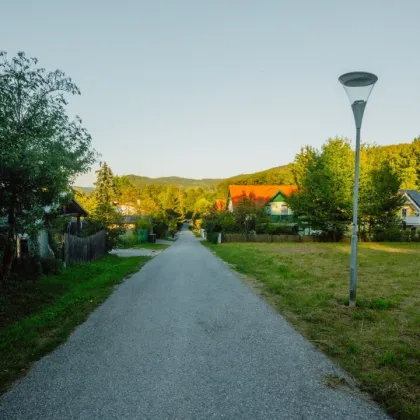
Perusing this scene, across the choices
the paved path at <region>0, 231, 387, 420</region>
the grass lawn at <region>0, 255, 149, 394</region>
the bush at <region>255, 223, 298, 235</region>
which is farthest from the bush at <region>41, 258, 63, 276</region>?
the bush at <region>255, 223, 298, 235</region>

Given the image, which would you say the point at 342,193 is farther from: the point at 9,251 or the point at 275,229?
the point at 9,251

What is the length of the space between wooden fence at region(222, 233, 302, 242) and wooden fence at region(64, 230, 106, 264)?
19150 millimetres

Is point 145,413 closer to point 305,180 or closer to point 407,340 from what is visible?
point 407,340

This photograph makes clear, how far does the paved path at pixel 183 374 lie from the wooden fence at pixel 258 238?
31.0 m

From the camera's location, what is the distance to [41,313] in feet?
23.1

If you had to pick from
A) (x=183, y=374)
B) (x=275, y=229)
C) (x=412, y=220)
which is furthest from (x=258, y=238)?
(x=183, y=374)

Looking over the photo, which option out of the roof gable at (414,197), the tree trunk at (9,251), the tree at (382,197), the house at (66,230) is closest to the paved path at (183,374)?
the tree trunk at (9,251)

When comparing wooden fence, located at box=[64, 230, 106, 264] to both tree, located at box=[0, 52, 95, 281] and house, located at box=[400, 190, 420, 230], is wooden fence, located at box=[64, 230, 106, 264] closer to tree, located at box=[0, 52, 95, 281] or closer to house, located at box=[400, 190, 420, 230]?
tree, located at box=[0, 52, 95, 281]

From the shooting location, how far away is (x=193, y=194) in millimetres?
150125

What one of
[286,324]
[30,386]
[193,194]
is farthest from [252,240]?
[193,194]

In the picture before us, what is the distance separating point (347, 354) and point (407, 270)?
456 inches

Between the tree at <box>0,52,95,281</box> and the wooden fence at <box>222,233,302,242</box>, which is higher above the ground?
the tree at <box>0,52,95,281</box>

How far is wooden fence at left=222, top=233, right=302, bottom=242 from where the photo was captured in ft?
124

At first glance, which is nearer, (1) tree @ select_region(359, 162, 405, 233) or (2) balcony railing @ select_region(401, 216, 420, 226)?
(1) tree @ select_region(359, 162, 405, 233)
